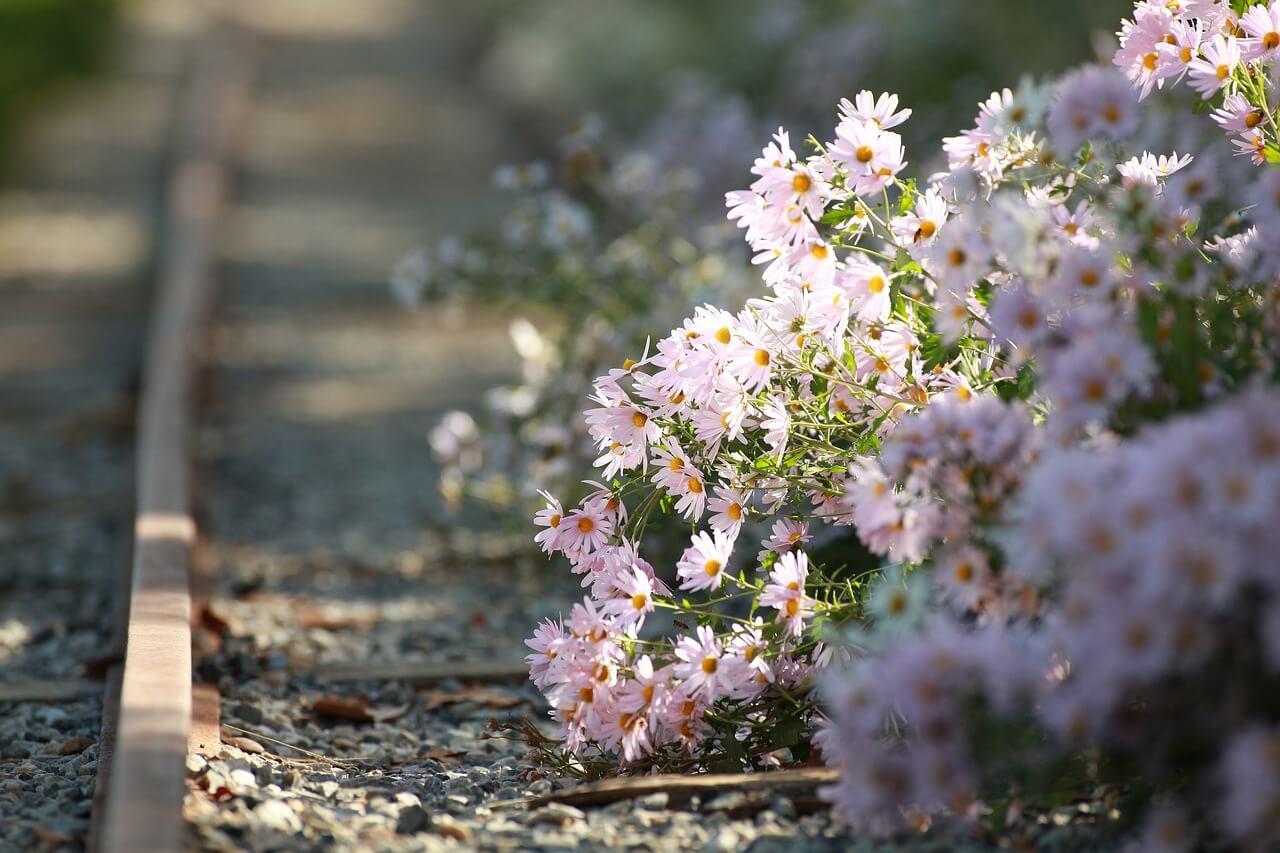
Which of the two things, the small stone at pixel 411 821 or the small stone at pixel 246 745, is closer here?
the small stone at pixel 411 821

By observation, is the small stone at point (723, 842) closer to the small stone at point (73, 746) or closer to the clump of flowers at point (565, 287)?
the small stone at point (73, 746)

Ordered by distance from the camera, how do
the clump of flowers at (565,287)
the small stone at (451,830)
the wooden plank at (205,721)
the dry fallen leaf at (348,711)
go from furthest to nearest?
the clump of flowers at (565,287) < the dry fallen leaf at (348,711) < the wooden plank at (205,721) < the small stone at (451,830)

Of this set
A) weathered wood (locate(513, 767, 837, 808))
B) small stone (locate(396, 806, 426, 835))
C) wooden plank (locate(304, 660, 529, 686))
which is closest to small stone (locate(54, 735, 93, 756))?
wooden plank (locate(304, 660, 529, 686))

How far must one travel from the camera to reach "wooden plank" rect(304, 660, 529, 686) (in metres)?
3.25

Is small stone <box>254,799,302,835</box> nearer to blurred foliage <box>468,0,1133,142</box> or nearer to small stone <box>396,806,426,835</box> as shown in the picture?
small stone <box>396,806,426,835</box>

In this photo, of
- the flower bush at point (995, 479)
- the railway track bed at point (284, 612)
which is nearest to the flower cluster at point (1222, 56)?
the flower bush at point (995, 479)

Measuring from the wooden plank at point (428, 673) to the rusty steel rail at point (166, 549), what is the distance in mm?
372

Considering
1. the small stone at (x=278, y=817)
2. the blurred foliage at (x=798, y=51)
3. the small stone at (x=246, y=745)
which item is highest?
the blurred foliage at (x=798, y=51)

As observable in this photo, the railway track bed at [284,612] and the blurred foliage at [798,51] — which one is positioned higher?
the blurred foliage at [798,51]

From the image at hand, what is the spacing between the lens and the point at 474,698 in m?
3.15

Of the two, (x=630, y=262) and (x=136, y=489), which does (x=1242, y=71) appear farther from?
(x=136, y=489)

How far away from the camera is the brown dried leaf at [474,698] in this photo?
3137mm

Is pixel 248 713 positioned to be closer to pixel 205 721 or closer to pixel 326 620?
pixel 205 721

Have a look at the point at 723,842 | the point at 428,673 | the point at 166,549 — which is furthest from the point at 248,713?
the point at 723,842
